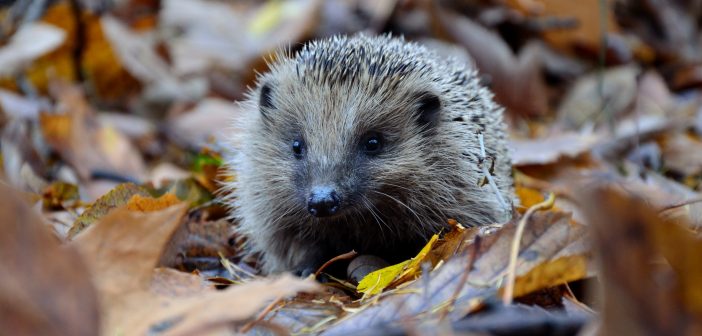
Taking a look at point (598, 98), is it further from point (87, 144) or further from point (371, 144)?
point (87, 144)

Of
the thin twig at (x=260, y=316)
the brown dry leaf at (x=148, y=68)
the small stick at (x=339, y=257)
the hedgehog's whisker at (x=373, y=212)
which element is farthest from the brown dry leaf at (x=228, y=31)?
the thin twig at (x=260, y=316)

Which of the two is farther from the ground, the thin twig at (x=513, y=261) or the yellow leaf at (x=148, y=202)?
the yellow leaf at (x=148, y=202)

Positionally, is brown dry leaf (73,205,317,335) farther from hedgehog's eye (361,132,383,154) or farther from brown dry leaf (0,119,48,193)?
brown dry leaf (0,119,48,193)

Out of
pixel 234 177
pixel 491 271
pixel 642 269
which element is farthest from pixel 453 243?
pixel 234 177

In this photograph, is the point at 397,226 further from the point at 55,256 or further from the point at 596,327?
the point at 55,256

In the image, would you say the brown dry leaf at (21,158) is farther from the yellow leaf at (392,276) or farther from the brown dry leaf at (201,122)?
the yellow leaf at (392,276)

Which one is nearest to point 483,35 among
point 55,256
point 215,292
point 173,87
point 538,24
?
point 538,24
